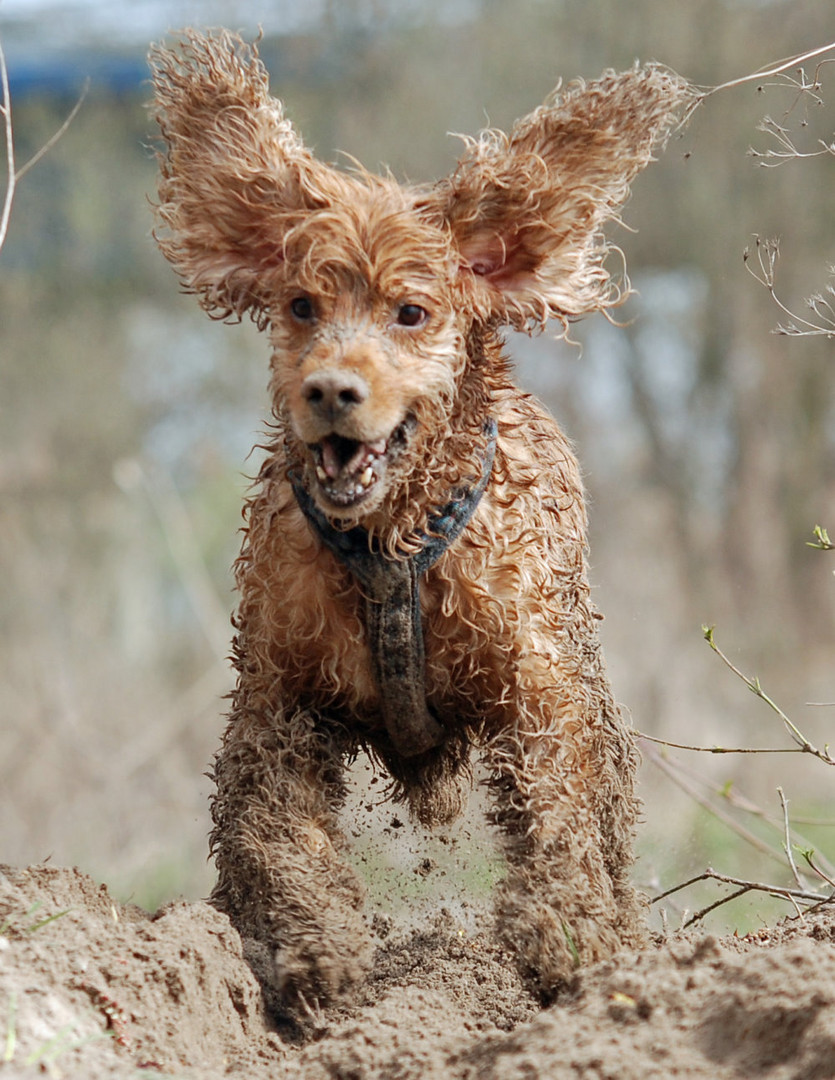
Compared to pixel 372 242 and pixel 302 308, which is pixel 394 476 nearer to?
pixel 302 308

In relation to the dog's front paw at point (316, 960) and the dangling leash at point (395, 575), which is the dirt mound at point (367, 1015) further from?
the dangling leash at point (395, 575)

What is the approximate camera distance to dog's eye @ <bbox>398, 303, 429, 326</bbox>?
4.07 m

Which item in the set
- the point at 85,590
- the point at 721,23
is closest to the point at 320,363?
the point at 85,590

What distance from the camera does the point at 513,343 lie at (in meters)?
16.2

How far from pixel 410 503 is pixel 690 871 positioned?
4.02 m

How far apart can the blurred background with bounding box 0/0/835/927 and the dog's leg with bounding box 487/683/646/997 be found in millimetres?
12145

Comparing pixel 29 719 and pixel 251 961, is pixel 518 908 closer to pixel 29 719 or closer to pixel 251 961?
pixel 251 961

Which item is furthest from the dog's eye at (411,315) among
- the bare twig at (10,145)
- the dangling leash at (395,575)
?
the bare twig at (10,145)

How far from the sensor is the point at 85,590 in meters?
17.5

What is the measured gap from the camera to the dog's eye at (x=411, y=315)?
4.07m

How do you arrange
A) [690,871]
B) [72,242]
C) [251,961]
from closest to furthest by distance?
1. [251,961]
2. [690,871]
3. [72,242]

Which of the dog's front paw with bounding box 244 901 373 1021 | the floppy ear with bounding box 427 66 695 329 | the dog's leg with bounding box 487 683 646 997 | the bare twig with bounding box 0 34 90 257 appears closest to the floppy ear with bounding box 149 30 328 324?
the bare twig with bounding box 0 34 90 257

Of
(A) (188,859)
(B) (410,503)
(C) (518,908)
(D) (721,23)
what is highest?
(D) (721,23)

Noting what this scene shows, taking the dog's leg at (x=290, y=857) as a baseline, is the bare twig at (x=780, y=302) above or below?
above
